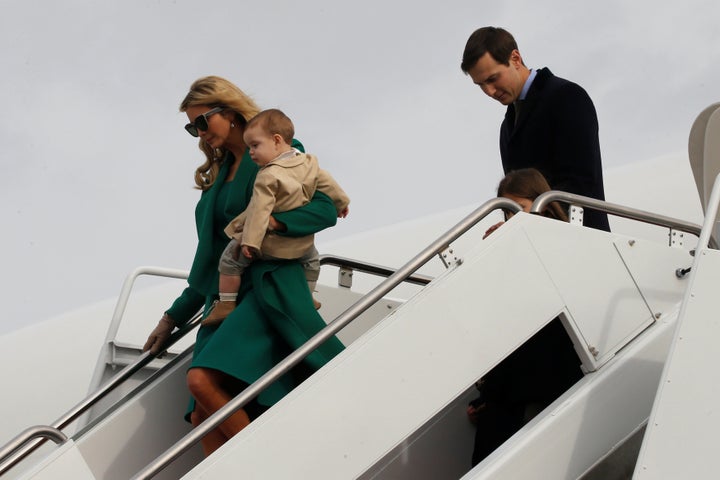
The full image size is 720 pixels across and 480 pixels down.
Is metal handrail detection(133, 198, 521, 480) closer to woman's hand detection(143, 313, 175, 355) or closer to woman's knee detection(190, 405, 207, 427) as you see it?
woman's knee detection(190, 405, 207, 427)

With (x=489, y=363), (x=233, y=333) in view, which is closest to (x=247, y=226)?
(x=233, y=333)

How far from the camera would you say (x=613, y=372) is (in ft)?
13.1

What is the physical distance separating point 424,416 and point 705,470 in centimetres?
95

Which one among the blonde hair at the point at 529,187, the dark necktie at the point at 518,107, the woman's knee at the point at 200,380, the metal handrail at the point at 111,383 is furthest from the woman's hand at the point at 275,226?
the dark necktie at the point at 518,107

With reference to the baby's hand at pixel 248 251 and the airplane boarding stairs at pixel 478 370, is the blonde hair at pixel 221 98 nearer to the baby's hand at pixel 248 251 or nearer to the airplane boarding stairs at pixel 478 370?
the baby's hand at pixel 248 251

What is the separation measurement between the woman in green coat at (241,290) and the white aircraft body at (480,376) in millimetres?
330

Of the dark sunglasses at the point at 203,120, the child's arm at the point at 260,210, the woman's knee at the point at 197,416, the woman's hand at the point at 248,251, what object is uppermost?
the dark sunglasses at the point at 203,120

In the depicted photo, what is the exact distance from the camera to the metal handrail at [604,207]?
13.0ft

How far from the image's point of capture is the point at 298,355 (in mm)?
3537

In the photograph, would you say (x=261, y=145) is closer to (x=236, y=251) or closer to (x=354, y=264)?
(x=236, y=251)

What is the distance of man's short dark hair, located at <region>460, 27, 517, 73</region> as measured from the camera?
4.57 meters

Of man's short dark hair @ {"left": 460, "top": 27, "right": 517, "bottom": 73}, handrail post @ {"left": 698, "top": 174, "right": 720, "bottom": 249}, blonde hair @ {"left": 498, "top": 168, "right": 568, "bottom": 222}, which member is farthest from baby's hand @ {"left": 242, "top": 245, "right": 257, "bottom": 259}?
handrail post @ {"left": 698, "top": 174, "right": 720, "bottom": 249}

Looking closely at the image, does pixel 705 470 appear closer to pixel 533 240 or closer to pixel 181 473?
pixel 533 240

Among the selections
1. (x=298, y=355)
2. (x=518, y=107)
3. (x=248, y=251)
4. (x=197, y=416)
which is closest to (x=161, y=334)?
(x=197, y=416)
